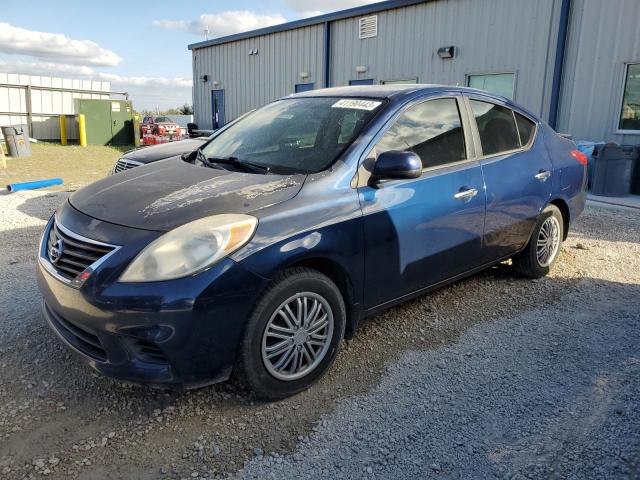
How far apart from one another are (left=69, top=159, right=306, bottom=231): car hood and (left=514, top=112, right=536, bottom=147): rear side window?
231 cm

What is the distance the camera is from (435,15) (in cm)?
1338

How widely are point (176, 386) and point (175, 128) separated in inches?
994

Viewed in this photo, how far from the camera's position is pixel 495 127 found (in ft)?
13.7

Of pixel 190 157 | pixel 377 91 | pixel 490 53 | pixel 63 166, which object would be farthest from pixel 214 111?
pixel 377 91

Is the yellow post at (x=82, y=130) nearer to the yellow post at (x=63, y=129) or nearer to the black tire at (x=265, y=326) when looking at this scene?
the yellow post at (x=63, y=129)

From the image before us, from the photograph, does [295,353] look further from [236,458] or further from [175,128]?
[175,128]

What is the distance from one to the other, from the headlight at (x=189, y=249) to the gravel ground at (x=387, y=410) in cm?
81

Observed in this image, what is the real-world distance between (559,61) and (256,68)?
11.2 metres

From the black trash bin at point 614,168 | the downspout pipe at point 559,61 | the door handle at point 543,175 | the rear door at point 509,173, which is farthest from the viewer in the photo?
the downspout pipe at point 559,61

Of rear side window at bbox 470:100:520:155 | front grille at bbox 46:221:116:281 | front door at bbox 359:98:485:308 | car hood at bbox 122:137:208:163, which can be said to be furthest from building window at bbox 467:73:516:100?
front grille at bbox 46:221:116:281

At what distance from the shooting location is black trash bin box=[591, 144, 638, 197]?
31.0 feet

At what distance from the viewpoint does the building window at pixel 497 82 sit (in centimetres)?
1216

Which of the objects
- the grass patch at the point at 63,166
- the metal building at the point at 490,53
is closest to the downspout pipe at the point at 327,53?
the metal building at the point at 490,53

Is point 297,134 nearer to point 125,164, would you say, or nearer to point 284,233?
point 284,233
